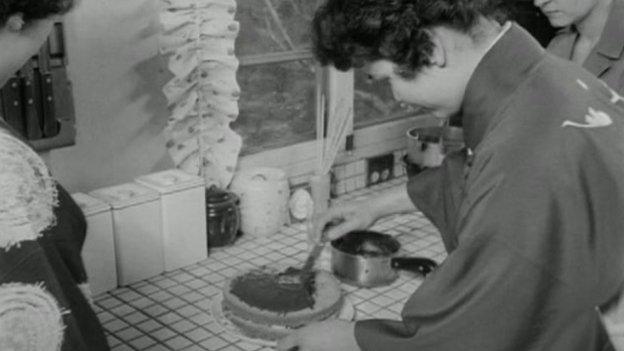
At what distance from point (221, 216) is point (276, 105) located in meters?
0.56

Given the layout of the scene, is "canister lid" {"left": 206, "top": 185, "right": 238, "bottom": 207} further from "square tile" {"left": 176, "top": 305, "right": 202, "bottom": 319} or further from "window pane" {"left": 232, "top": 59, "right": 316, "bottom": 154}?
"square tile" {"left": 176, "top": 305, "right": 202, "bottom": 319}

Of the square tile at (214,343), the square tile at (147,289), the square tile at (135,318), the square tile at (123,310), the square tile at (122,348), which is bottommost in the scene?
the square tile at (147,289)

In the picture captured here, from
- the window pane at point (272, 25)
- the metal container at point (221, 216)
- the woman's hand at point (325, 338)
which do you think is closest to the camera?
the woman's hand at point (325, 338)

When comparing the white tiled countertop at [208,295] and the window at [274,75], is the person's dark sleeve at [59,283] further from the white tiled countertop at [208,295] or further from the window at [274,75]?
the window at [274,75]

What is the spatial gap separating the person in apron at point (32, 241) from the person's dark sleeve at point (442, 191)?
798 mm

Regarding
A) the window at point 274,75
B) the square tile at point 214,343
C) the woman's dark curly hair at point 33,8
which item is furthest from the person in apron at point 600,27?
the woman's dark curly hair at point 33,8

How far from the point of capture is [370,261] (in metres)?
1.99

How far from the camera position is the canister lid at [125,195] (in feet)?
6.53

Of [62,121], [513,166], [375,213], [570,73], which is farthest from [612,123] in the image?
[62,121]

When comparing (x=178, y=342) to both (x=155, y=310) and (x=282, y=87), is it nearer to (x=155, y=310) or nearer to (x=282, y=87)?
(x=155, y=310)

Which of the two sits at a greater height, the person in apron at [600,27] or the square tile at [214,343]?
the person in apron at [600,27]

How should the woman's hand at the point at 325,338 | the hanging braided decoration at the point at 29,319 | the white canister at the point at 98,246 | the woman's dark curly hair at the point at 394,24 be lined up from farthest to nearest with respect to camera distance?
1. the white canister at the point at 98,246
2. the woman's hand at the point at 325,338
3. the woman's dark curly hair at the point at 394,24
4. the hanging braided decoration at the point at 29,319

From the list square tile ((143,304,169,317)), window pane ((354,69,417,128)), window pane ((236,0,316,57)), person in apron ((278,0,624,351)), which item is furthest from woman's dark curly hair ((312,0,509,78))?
window pane ((354,69,417,128))

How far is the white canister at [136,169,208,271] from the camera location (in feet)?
6.88
